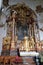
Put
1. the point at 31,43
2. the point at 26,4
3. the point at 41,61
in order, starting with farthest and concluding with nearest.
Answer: the point at 26,4 < the point at 31,43 < the point at 41,61

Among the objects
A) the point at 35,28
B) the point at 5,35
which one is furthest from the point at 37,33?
the point at 5,35

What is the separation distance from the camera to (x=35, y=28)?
1027cm

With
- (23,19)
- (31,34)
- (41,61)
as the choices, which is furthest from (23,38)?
(41,61)

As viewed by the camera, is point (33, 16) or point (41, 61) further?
point (33, 16)

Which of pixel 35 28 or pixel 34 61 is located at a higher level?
pixel 35 28

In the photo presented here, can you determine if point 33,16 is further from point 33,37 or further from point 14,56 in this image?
point 14,56

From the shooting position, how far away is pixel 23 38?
1015 centimetres

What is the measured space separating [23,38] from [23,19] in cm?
122

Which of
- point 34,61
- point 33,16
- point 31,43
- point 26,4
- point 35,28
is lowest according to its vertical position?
point 34,61

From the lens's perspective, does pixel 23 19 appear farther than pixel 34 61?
Yes

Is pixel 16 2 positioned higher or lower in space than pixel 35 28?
higher

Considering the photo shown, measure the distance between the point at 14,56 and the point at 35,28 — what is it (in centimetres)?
229

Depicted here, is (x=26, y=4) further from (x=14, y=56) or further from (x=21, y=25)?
(x=14, y=56)

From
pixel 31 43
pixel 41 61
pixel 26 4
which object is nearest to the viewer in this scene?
pixel 41 61
